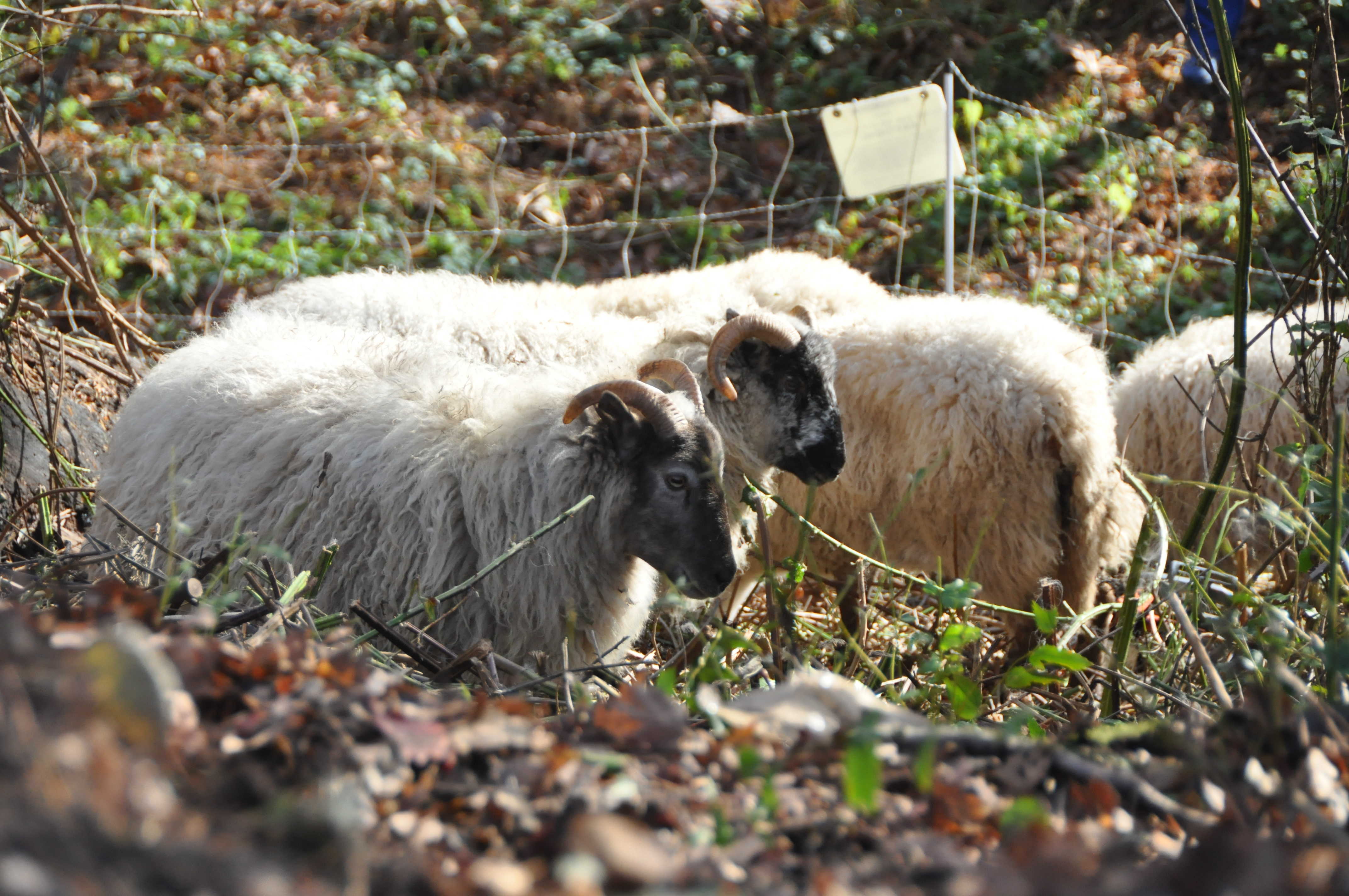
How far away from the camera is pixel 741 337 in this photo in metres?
3.99

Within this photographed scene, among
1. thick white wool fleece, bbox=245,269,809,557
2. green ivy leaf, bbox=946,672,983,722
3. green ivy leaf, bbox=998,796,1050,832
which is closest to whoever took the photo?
green ivy leaf, bbox=998,796,1050,832

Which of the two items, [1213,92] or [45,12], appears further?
[1213,92]

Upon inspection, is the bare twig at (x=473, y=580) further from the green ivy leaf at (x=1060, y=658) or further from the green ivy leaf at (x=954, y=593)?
the green ivy leaf at (x=1060, y=658)

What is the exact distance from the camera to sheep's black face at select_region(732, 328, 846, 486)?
3980mm

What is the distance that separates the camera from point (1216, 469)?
2.59 meters

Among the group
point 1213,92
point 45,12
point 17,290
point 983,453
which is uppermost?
point 1213,92

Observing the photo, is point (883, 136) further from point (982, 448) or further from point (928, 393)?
point (982, 448)

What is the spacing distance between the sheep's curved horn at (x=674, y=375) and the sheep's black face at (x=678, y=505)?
35cm

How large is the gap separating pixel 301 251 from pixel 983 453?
551cm

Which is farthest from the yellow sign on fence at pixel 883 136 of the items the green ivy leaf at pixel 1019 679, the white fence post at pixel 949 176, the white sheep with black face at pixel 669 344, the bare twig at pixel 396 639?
the bare twig at pixel 396 639

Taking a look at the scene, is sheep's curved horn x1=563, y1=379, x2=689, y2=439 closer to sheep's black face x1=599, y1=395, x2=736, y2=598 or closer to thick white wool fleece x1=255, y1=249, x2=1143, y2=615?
sheep's black face x1=599, y1=395, x2=736, y2=598

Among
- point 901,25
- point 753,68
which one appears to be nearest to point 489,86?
point 753,68

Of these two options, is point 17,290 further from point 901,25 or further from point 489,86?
point 901,25

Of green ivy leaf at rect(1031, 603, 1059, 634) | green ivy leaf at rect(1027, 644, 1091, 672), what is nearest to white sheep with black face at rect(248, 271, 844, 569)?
green ivy leaf at rect(1031, 603, 1059, 634)
